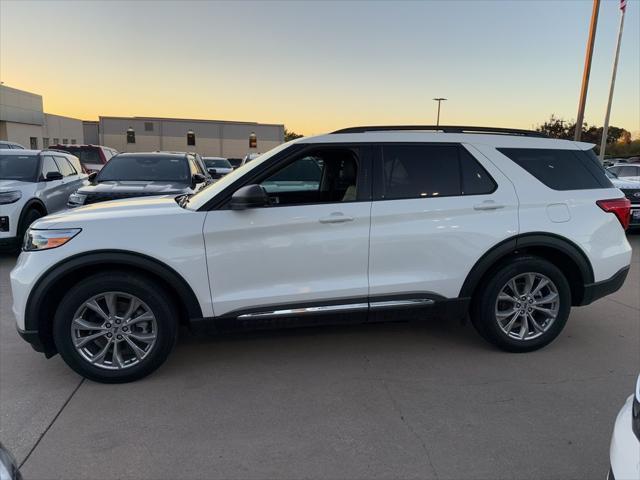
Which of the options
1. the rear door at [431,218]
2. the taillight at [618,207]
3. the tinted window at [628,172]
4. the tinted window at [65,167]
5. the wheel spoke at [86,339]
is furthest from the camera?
the tinted window at [628,172]

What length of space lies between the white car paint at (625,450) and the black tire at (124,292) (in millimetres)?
2796

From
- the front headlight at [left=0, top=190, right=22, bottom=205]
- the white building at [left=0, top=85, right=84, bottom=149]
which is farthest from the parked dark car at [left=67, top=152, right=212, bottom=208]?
the white building at [left=0, top=85, right=84, bottom=149]

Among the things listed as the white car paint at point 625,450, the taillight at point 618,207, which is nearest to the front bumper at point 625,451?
the white car paint at point 625,450

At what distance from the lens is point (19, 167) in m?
8.20

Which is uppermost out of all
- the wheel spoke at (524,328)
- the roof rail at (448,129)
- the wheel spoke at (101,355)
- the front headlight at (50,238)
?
the roof rail at (448,129)

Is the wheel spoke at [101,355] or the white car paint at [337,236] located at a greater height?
the white car paint at [337,236]

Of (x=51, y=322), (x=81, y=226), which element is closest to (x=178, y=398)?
(x=51, y=322)

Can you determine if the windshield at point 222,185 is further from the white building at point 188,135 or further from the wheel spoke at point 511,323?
the white building at point 188,135

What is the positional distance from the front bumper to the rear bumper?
254 centimetres

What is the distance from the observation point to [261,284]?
3547 mm

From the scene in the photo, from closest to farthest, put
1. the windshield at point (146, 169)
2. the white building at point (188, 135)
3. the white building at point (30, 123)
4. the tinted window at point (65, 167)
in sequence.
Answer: the windshield at point (146, 169) → the tinted window at point (65, 167) → the white building at point (30, 123) → the white building at point (188, 135)

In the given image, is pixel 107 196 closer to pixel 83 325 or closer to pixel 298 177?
pixel 298 177

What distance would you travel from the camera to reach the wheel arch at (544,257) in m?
3.87

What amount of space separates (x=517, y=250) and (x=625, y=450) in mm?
2490
